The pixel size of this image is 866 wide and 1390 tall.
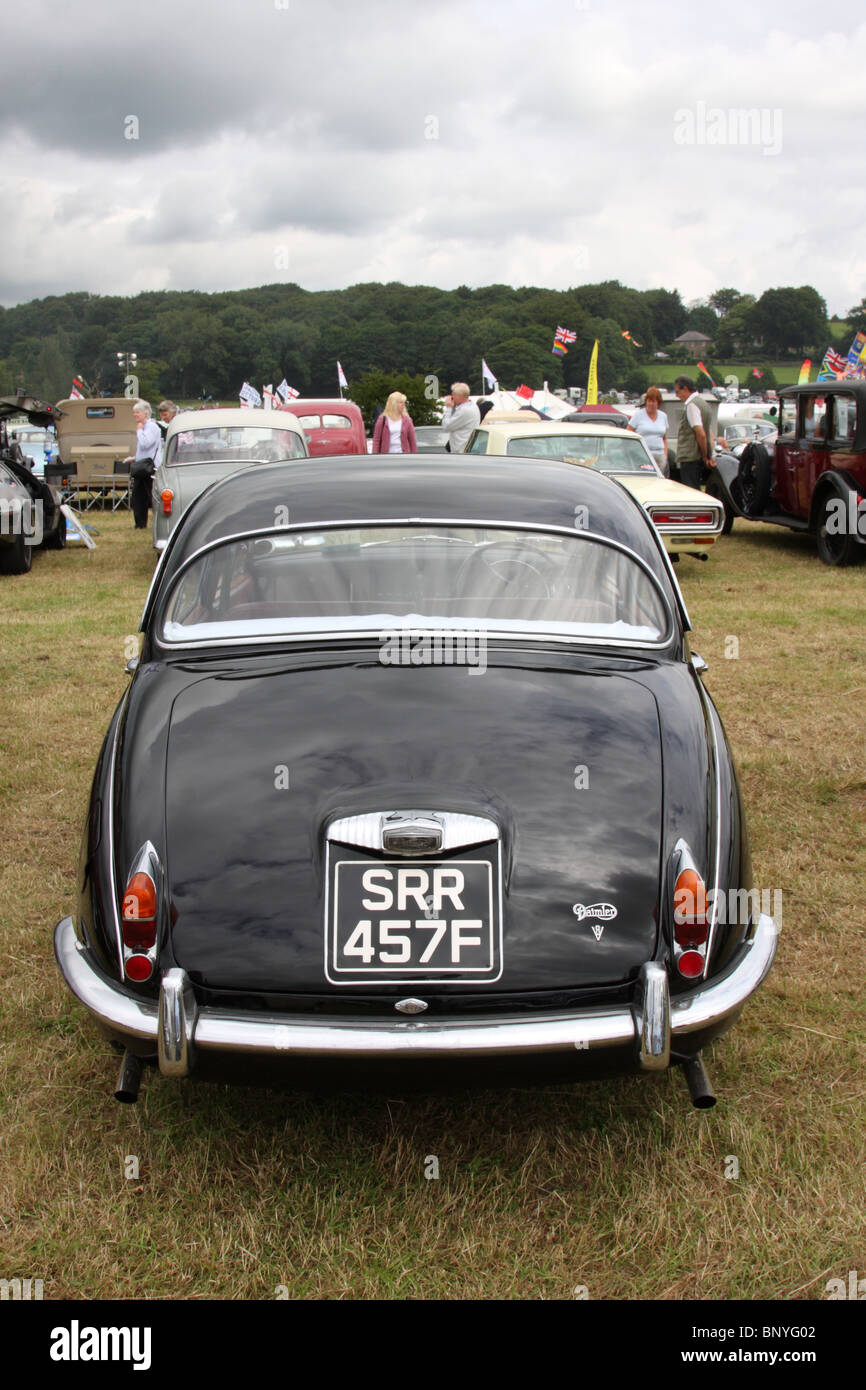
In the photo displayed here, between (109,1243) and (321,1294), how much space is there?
1.58 ft

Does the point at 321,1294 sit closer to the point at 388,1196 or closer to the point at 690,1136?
the point at 388,1196

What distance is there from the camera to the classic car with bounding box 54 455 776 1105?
2.27 metres

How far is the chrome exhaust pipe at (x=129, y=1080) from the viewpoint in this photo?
96.7 inches

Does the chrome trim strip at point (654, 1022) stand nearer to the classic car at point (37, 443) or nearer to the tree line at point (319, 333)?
the classic car at point (37, 443)

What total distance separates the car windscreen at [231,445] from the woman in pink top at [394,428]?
34.7 inches

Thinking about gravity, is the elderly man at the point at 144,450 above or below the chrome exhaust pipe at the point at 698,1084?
above

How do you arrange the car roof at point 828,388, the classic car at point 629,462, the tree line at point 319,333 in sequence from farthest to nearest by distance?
the tree line at point 319,333, the car roof at point 828,388, the classic car at point 629,462

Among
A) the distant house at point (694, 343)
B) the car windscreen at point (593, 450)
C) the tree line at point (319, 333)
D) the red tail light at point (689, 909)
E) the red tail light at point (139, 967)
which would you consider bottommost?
the red tail light at point (139, 967)

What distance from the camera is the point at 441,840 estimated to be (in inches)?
92.4

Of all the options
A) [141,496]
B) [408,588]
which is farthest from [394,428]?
[408,588]

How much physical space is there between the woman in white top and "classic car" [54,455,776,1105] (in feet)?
33.7

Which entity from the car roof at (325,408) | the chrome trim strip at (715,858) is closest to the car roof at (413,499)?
the chrome trim strip at (715,858)

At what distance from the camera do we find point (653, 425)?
12906 mm

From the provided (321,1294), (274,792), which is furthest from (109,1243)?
(274,792)
